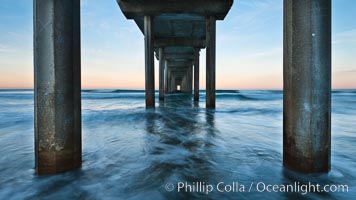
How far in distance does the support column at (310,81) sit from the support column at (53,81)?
246cm

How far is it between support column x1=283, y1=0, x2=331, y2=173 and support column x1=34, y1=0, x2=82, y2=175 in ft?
8.09

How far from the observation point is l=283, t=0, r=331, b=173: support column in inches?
83.6

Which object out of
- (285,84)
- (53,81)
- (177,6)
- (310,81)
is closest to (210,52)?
(177,6)

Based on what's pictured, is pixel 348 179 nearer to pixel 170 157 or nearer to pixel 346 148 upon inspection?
pixel 346 148

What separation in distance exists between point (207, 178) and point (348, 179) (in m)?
1.55

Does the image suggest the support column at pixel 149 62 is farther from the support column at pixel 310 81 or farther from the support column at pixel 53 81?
the support column at pixel 310 81

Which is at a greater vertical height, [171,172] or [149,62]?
[149,62]

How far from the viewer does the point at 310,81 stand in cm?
213

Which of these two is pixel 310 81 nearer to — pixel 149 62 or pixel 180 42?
pixel 149 62

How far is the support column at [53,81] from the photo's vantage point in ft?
7.04

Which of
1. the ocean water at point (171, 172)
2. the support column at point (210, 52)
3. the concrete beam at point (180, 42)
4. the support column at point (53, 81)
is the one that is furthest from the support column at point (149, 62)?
the support column at point (53, 81)

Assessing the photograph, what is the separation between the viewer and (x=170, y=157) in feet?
10.1

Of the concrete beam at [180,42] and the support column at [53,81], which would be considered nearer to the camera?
the support column at [53,81]

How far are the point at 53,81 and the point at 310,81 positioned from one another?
2.72 m
